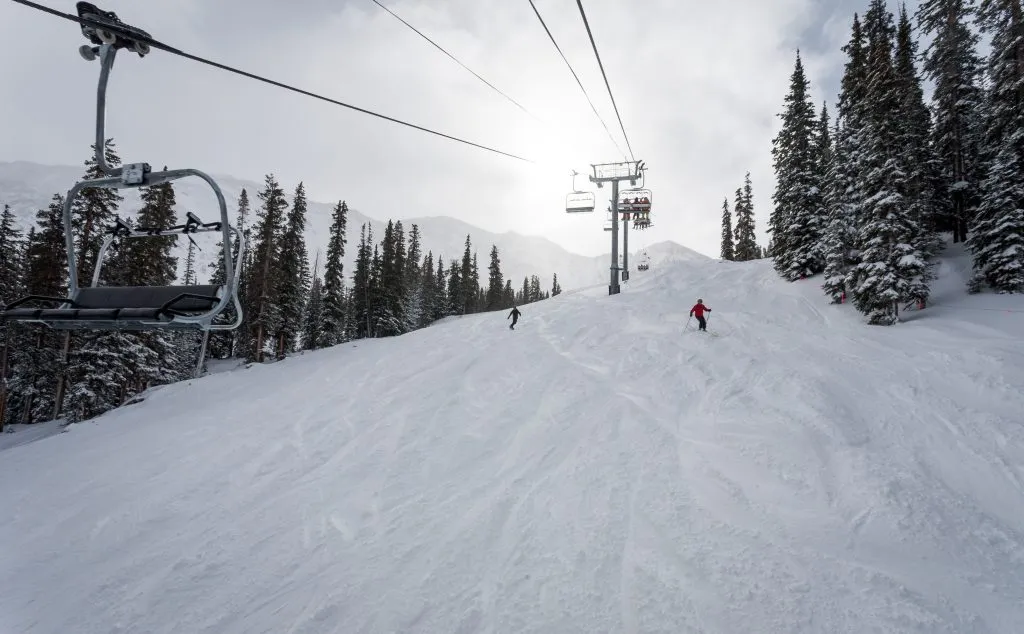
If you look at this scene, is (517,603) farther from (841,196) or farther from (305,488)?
(841,196)

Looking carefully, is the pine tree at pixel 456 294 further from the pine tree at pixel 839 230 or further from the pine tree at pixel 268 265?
the pine tree at pixel 839 230

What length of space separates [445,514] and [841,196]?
1053 inches

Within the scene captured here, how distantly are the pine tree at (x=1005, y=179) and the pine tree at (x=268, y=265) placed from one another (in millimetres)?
42679

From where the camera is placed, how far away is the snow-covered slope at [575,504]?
516cm

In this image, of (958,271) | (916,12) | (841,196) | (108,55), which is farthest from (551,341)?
(916,12)

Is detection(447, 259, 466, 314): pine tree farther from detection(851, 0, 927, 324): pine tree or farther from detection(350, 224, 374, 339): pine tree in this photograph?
detection(851, 0, 927, 324): pine tree

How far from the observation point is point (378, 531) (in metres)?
6.91

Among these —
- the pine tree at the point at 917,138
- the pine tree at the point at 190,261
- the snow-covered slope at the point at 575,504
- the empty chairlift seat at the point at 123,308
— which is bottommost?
the snow-covered slope at the point at 575,504

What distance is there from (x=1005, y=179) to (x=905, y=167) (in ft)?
14.1

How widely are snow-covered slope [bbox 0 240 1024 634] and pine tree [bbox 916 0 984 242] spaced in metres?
16.4

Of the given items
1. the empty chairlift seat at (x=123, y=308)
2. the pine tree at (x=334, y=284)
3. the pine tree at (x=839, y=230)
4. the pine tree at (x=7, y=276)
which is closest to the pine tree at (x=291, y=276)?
the pine tree at (x=334, y=284)

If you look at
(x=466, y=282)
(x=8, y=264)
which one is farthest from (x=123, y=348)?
(x=466, y=282)

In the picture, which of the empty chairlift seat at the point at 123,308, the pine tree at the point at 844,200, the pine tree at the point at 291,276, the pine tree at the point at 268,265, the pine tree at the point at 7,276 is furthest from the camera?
the pine tree at the point at 291,276

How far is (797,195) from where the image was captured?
26938 mm
